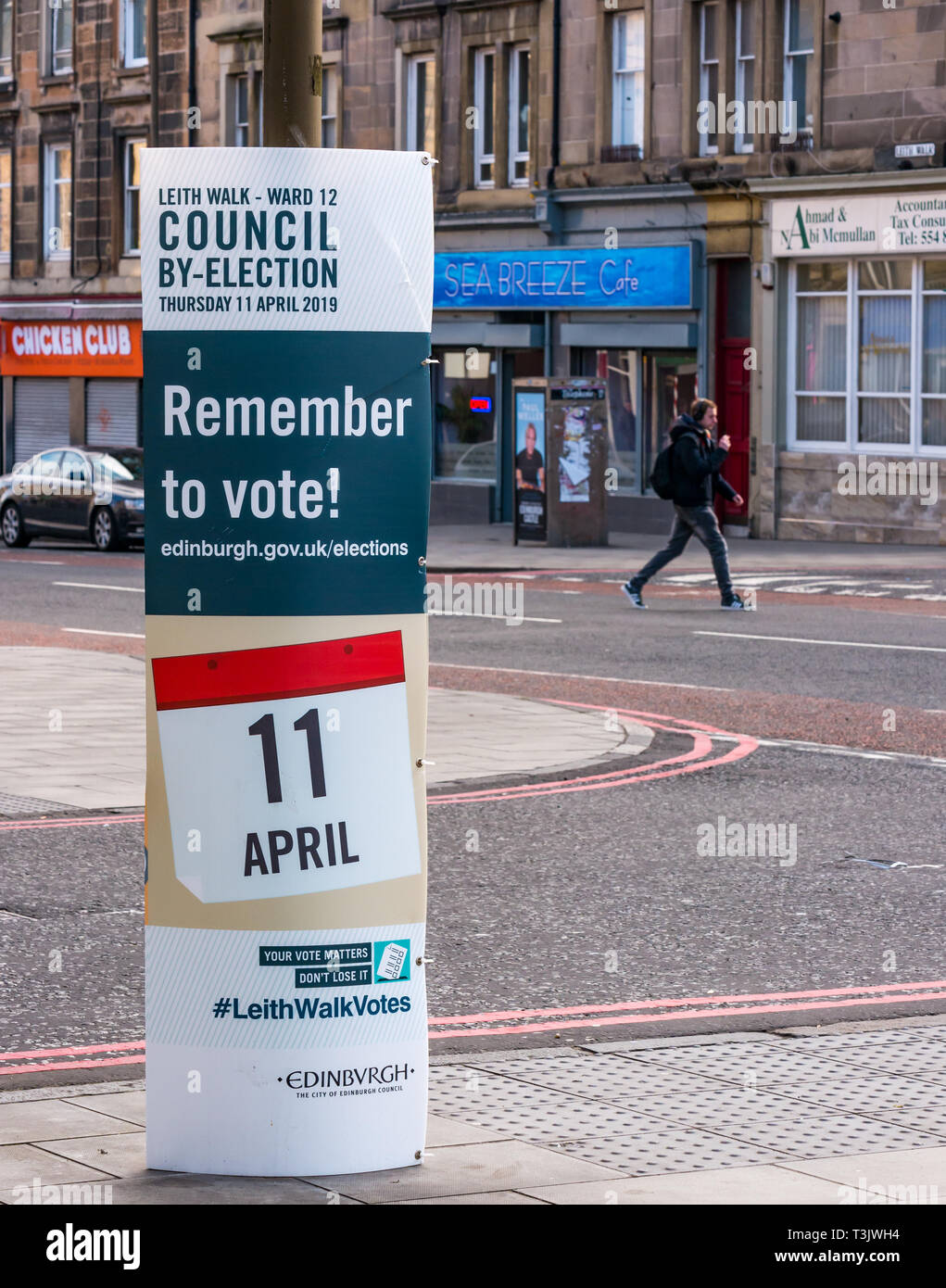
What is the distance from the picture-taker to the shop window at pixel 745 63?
3062 cm

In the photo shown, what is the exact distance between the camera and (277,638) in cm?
496

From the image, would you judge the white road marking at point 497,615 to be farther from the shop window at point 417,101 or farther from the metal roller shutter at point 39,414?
the metal roller shutter at point 39,414

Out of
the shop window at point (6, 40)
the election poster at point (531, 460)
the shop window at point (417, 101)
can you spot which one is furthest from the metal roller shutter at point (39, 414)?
the election poster at point (531, 460)

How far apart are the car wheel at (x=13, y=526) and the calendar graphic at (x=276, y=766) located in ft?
87.1

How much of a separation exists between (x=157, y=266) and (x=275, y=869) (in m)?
1.39

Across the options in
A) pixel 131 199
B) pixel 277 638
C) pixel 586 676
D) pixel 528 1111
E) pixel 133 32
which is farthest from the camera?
pixel 131 199

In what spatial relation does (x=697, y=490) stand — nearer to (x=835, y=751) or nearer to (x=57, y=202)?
(x=835, y=751)

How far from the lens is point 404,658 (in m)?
5.06

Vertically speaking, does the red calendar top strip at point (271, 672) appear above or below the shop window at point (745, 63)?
below

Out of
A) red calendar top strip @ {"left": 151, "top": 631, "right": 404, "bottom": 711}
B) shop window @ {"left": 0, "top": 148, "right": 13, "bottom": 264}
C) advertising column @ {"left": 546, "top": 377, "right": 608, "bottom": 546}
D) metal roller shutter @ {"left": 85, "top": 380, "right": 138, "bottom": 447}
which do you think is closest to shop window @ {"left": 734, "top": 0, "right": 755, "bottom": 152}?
advertising column @ {"left": 546, "top": 377, "right": 608, "bottom": 546}

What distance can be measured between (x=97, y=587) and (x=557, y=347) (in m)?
12.7

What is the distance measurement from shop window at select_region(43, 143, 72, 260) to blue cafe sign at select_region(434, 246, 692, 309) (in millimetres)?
11818

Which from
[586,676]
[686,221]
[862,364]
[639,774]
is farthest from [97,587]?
[639,774]
